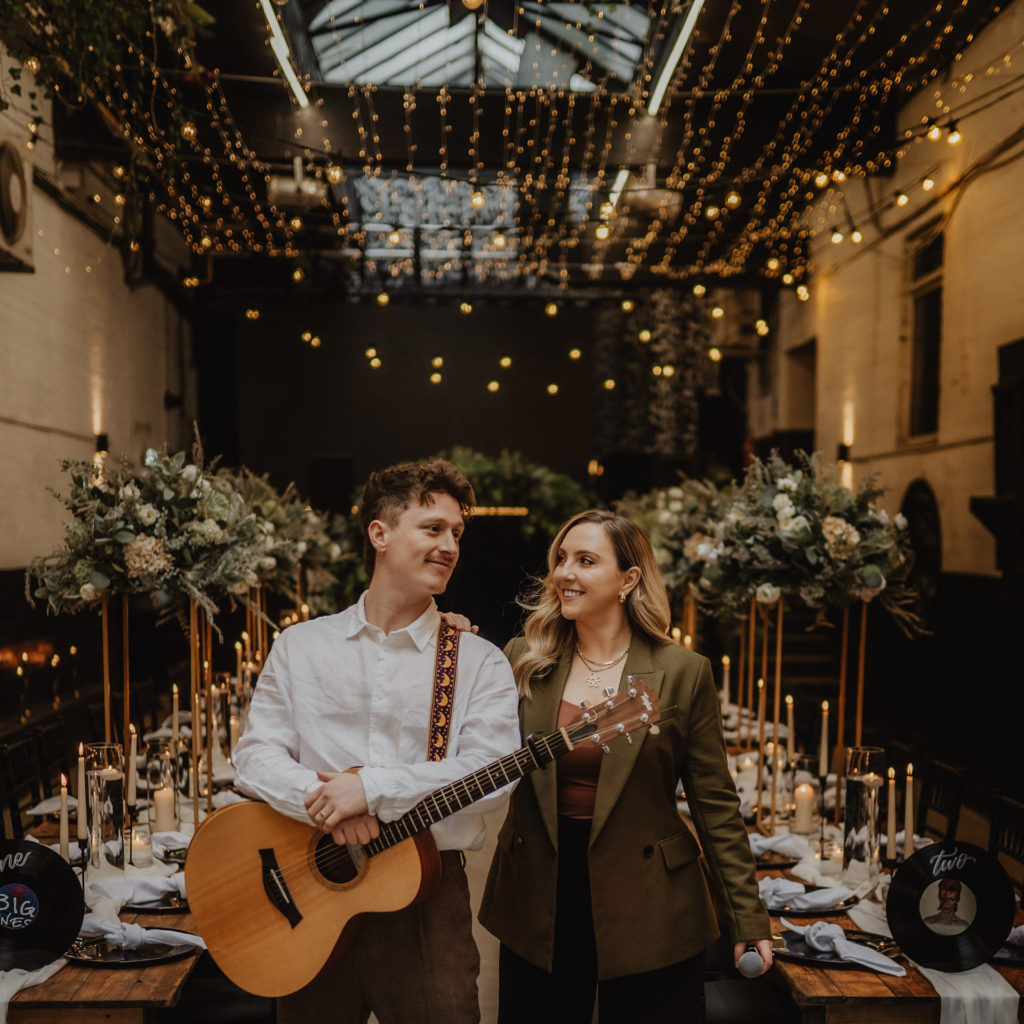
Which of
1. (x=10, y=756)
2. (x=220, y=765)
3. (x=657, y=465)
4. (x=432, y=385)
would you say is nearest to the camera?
(x=10, y=756)

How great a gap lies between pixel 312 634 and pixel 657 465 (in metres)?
11.8

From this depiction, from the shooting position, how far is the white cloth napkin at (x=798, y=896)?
3.03 metres

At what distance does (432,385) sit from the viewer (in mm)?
14852

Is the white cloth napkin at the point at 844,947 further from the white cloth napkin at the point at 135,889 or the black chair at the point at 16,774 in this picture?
the black chair at the point at 16,774

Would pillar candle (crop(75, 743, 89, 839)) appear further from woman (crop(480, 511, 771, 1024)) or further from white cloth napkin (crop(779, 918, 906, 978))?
white cloth napkin (crop(779, 918, 906, 978))

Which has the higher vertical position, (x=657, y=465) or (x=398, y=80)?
(x=398, y=80)

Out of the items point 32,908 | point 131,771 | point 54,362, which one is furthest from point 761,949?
point 54,362

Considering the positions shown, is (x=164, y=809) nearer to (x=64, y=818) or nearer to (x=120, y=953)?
(x=64, y=818)

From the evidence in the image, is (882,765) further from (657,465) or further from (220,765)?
(657,465)

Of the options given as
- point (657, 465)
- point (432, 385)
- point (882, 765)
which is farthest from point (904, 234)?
point (882, 765)

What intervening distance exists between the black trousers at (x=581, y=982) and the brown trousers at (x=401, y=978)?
0.55ft

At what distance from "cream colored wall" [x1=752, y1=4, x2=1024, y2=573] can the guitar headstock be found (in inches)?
202

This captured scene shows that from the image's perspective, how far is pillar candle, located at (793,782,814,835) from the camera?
12.6 feet

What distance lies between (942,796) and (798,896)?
4.25ft
